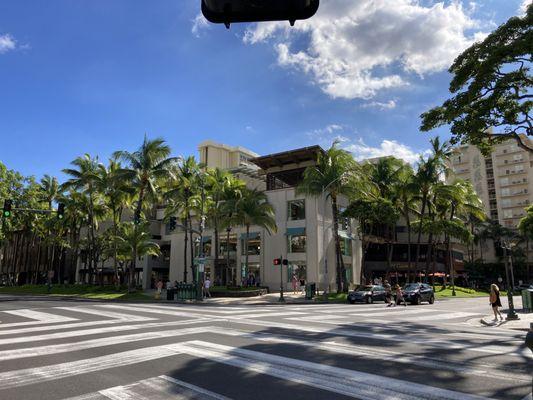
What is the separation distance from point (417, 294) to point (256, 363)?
2349 centimetres

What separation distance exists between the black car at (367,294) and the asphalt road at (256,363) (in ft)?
52.9

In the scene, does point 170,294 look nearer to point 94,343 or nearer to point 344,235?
point 344,235

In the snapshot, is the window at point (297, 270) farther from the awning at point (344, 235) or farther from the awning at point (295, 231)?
the awning at point (344, 235)

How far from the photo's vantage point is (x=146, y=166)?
36.6 m

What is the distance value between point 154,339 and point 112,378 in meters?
3.74

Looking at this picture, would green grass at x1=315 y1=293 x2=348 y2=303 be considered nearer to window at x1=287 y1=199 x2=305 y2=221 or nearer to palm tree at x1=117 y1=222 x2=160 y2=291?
window at x1=287 y1=199 x2=305 y2=221

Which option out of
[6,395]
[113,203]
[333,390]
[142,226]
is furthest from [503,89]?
[113,203]

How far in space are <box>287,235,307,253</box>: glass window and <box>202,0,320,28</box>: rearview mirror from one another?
124ft

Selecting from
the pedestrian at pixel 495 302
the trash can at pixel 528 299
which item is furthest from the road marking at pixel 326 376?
the trash can at pixel 528 299

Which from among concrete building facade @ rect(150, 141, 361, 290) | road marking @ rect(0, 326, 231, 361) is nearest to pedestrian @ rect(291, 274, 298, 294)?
concrete building facade @ rect(150, 141, 361, 290)

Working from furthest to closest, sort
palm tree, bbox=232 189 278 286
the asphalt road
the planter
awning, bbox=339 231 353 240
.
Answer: awning, bbox=339 231 353 240 < palm tree, bbox=232 189 278 286 < the planter < the asphalt road

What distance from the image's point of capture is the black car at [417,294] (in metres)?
28.3

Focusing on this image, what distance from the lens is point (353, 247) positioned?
154ft

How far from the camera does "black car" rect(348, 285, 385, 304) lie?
28.8 m
